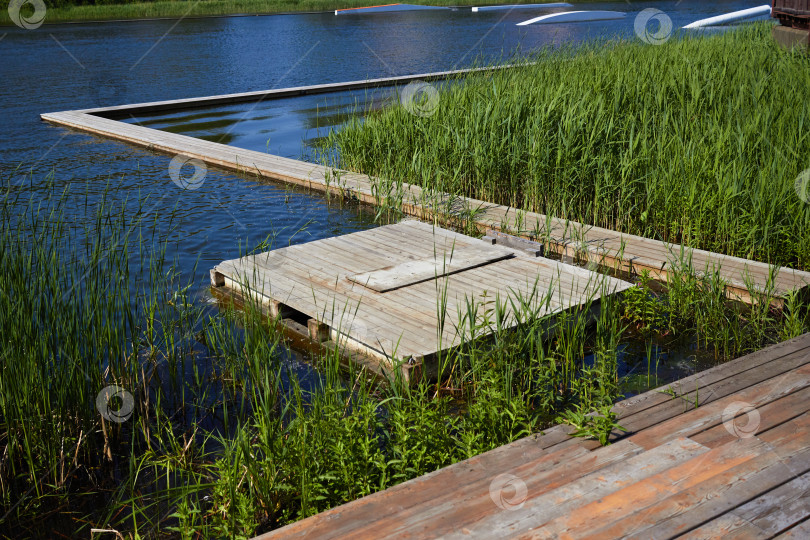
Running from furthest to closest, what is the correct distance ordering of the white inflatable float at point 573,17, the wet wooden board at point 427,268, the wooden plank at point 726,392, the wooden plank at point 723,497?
the white inflatable float at point 573,17
the wet wooden board at point 427,268
the wooden plank at point 726,392
the wooden plank at point 723,497

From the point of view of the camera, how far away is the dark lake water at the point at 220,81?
6.39m

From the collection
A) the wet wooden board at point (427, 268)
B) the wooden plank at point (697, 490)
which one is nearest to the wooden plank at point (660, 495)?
the wooden plank at point (697, 490)

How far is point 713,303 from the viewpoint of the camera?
13.1 feet

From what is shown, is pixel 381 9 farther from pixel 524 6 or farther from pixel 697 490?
pixel 697 490

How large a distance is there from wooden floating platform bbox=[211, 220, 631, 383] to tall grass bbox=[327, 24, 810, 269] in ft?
2.62

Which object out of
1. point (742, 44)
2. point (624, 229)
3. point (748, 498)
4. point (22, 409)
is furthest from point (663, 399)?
point (742, 44)

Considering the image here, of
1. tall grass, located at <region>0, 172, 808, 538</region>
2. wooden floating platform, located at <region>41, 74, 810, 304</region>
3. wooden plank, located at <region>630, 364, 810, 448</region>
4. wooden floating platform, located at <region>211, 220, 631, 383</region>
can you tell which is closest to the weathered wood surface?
wooden floating platform, located at <region>41, 74, 810, 304</region>

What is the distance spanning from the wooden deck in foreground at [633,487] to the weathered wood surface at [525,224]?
1514 millimetres

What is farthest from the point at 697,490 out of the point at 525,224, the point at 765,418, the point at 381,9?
the point at 381,9

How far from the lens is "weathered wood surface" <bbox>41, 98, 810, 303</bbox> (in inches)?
165

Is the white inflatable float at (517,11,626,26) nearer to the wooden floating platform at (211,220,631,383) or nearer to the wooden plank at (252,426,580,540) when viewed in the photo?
the wooden floating platform at (211,220,631,383)

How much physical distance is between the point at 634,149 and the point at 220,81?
11617mm

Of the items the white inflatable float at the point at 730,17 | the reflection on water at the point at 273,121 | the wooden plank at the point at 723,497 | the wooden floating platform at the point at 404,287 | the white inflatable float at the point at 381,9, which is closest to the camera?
the wooden plank at the point at 723,497

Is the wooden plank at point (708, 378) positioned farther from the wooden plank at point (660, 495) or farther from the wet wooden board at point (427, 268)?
the wet wooden board at point (427, 268)
